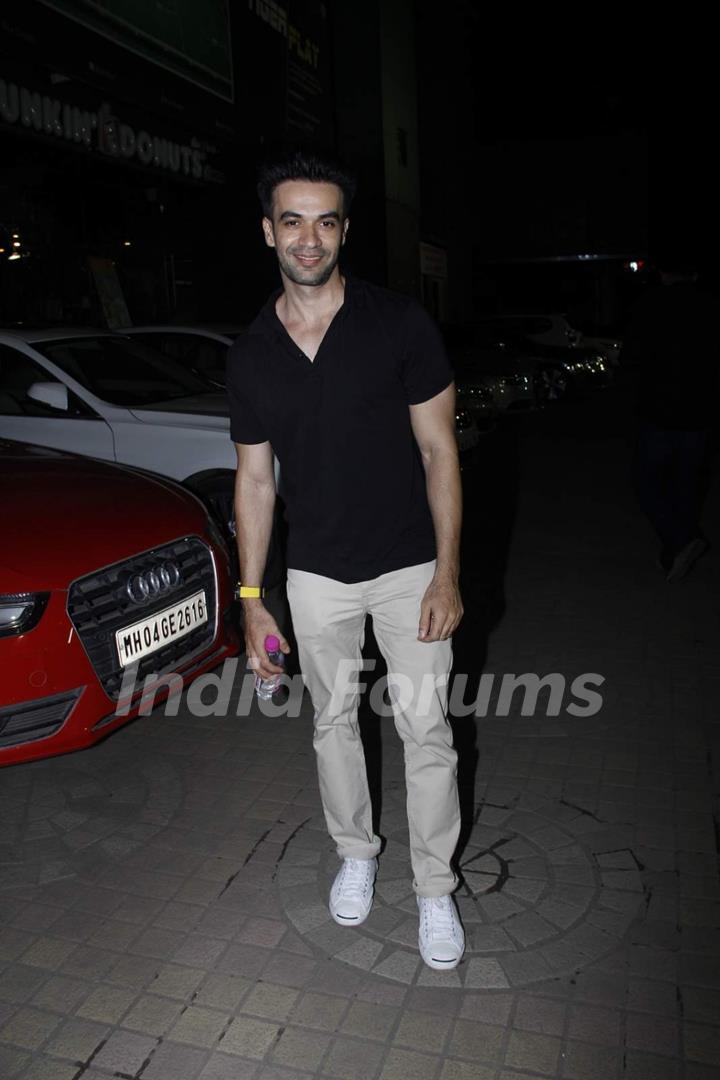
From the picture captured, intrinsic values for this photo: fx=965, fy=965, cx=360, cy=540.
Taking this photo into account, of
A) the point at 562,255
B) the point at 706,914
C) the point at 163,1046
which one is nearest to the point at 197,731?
the point at 163,1046

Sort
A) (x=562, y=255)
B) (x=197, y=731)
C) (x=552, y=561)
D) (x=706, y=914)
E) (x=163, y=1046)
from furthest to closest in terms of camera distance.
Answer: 1. (x=562, y=255)
2. (x=552, y=561)
3. (x=197, y=731)
4. (x=706, y=914)
5. (x=163, y=1046)

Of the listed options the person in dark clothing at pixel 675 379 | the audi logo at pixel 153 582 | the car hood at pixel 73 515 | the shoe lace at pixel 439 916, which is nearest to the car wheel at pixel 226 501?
the car hood at pixel 73 515

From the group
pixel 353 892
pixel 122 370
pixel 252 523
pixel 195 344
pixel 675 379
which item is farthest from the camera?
pixel 195 344

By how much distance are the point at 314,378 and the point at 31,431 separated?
4.24m

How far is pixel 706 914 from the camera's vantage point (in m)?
2.93

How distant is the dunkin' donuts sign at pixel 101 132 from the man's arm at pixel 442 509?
28.1 feet

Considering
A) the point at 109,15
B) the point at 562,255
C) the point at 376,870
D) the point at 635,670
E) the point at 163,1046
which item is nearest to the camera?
the point at 163,1046

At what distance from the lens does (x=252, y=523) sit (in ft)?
9.34

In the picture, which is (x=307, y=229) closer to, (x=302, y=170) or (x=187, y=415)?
(x=302, y=170)

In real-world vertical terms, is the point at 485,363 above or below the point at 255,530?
below

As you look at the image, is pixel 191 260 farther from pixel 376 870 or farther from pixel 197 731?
pixel 376 870

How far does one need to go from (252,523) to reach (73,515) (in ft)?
4.21

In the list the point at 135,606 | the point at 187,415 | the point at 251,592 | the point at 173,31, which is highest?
the point at 173,31

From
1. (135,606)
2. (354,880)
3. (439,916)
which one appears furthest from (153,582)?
(439,916)
